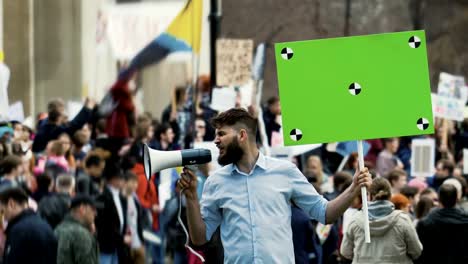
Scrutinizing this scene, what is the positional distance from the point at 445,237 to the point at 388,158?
25.2ft

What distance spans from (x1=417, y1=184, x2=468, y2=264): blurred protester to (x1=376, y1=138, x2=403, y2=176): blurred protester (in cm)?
733

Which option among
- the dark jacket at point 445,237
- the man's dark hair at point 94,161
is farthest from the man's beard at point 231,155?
the man's dark hair at point 94,161

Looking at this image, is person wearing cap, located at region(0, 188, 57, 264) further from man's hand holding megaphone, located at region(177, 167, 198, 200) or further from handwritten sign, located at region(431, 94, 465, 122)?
handwritten sign, located at region(431, 94, 465, 122)

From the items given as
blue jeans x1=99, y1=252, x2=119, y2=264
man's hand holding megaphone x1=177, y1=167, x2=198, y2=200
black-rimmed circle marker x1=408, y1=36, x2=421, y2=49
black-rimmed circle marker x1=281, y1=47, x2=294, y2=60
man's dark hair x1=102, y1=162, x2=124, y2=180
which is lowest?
blue jeans x1=99, y1=252, x2=119, y2=264

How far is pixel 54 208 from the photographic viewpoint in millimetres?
14641

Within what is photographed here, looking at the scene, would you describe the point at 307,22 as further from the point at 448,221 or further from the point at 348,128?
the point at 348,128

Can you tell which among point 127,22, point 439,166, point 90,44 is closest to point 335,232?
point 439,166

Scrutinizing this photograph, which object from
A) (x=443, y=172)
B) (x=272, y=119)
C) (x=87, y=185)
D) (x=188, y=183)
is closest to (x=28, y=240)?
(x=188, y=183)

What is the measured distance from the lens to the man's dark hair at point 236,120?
909cm

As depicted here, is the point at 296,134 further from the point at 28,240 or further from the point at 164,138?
the point at 164,138

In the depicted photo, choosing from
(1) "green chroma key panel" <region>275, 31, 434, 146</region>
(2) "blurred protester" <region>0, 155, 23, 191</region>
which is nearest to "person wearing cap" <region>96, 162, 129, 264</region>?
(2) "blurred protester" <region>0, 155, 23, 191</region>

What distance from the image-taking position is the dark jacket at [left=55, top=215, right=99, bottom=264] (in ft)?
44.0

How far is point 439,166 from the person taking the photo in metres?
19.4

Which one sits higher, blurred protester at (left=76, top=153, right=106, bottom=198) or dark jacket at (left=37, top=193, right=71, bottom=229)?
blurred protester at (left=76, top=153, right=106, bottom=198)
